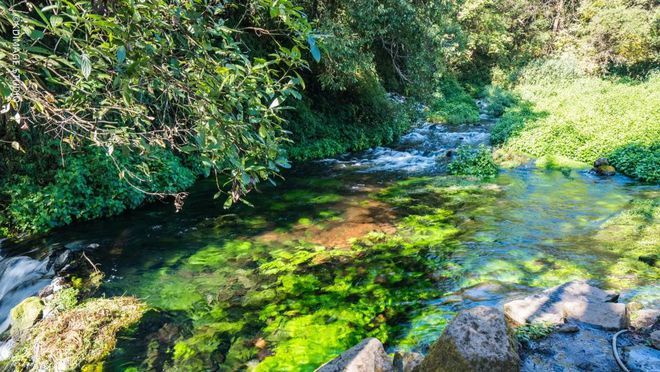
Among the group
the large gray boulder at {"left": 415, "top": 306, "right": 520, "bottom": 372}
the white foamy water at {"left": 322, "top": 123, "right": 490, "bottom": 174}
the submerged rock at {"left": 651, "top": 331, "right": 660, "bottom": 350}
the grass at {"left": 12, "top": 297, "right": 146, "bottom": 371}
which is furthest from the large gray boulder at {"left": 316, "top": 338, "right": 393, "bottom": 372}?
the white foamy water at {"left": 322, "top": 123, "right": 490, "bottom": 174}

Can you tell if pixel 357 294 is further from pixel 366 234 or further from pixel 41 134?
pixel 41 134

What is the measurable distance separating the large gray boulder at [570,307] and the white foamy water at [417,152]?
8354mm

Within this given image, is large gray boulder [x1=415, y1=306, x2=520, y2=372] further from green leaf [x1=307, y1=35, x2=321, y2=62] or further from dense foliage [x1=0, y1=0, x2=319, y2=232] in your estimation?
green leaf [x1=307, y1=35, x2=321, y2=62]

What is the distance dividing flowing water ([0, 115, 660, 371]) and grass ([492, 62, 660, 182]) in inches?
70.7

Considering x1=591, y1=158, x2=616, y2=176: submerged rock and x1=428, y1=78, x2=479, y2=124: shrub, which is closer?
x1=591, y1=158, x2=616, y2=176: submerged rock

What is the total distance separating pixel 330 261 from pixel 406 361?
9.51 feet

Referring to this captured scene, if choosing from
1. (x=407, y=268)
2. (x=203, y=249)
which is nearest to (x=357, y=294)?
(x=407, y=268)

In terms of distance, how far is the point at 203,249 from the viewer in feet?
23.7

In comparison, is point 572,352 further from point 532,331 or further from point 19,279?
point 19,279

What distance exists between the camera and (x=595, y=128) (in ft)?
46.7

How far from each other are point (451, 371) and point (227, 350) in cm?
252

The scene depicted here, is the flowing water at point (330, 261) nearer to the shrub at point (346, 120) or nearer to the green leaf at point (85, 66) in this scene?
the green leaf at point (85, 66)

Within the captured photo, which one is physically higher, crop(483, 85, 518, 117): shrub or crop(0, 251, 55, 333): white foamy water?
crop(483, 85, 518, 117): shrub

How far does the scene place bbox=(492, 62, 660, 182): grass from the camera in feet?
37.3
